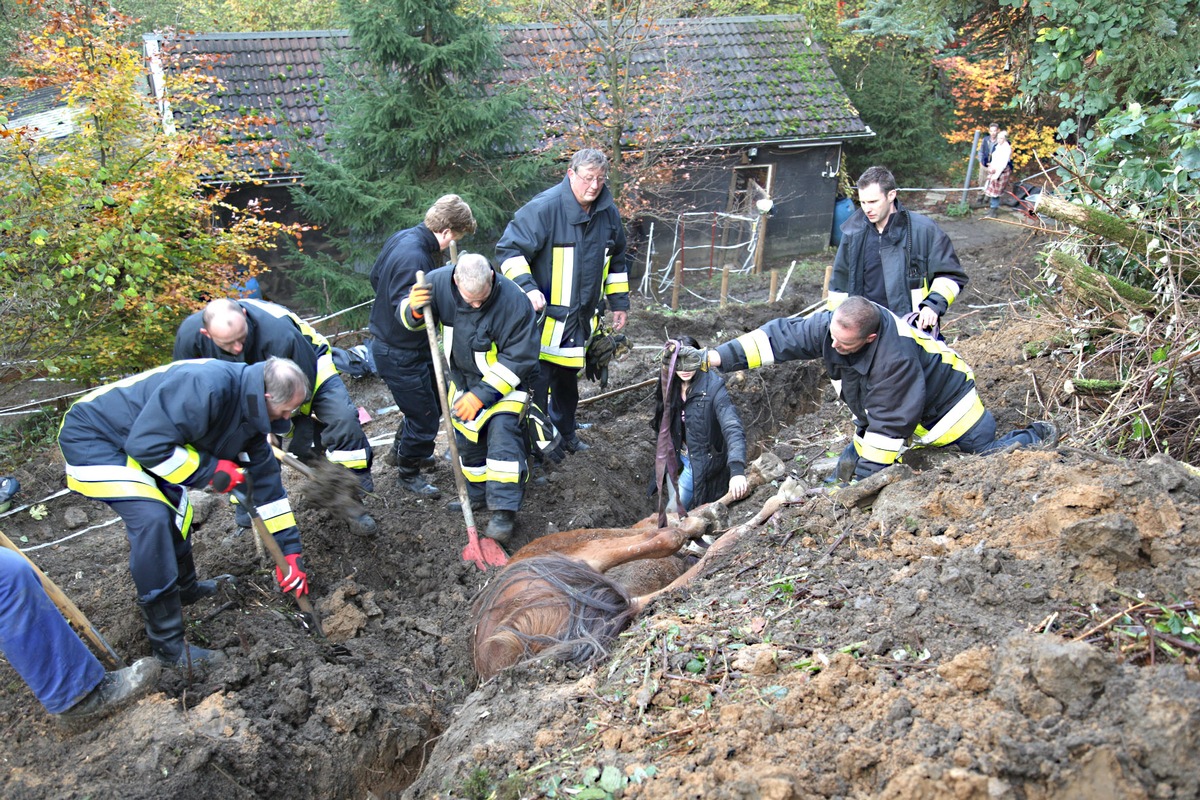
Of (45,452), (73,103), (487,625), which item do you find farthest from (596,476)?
(73,103)

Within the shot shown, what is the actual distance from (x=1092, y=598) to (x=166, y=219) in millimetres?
7803

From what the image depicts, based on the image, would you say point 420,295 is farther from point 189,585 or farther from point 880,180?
point 880,180

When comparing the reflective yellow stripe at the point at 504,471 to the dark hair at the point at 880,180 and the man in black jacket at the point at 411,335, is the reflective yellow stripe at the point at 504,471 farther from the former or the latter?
the dark hair at the point at 880,180

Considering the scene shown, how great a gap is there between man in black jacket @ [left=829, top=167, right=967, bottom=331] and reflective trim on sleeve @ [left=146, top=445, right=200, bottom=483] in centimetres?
405

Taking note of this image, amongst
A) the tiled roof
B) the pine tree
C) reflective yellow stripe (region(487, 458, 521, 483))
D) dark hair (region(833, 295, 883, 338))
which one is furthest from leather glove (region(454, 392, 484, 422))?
the tiled roof

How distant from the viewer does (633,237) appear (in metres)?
14.4

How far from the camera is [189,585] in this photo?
450cm

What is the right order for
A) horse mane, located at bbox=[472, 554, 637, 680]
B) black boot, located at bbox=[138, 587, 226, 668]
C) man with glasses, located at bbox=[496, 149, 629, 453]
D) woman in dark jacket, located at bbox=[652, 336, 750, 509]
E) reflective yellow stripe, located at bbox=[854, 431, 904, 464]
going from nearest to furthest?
horse mane, located at bbox=[472, 554, 637, 680] < black boot, located at bbox=[138, 587, 226, 668] < reflective yellow stripe, located at bbox=[854, 431, 904, 464] < woman in dark jacket, located at bbox=[652, 336, 750, 509] < man with glasses, located at bbox=[496, 149, 629, 453]

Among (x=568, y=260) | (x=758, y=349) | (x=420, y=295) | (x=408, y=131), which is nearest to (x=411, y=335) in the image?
(x=420, y=295)

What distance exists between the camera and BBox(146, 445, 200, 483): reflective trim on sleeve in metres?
3.97

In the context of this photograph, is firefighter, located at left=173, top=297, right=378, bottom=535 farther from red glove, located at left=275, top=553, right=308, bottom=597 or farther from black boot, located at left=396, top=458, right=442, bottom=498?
red glove, located at left=275, top=553, right=308, bottom=597

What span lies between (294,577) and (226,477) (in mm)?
696

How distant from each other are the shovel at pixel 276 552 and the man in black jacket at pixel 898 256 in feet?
12.6

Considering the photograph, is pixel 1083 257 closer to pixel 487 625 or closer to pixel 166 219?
pixel 487 625
